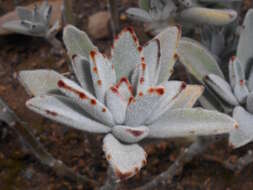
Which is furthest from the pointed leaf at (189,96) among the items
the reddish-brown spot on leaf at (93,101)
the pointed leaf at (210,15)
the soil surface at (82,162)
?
the soil surface at (82,162)

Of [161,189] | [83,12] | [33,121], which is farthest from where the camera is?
[83,12]

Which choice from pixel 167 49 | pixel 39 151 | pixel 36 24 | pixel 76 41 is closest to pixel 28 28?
pixel 36 24

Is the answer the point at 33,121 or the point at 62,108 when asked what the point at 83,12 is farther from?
the point at 62,108

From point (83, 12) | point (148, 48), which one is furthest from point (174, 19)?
point (83, 12)

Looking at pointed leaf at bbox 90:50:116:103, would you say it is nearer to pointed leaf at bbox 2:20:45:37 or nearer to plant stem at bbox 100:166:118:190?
plant stem at bbox 100:166:118:190

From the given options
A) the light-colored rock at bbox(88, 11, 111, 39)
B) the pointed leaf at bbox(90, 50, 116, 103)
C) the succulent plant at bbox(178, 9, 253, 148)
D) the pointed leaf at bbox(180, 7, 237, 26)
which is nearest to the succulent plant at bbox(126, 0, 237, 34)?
the pointed leaf at bbox(180, 7, 237, 26)

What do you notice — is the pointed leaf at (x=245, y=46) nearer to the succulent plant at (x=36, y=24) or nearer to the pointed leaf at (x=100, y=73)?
the pointed leaf at (x=100, y=73)
